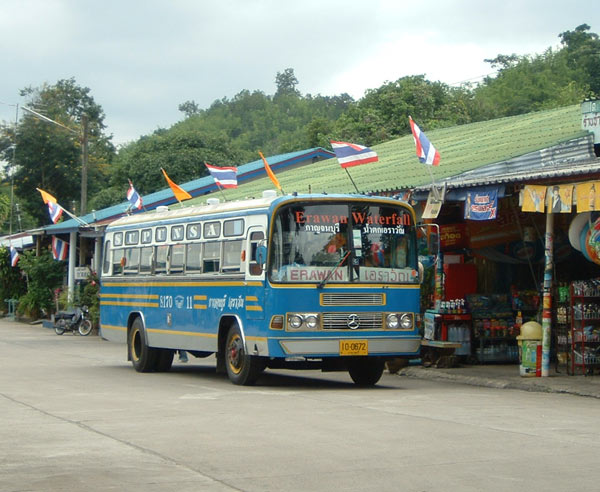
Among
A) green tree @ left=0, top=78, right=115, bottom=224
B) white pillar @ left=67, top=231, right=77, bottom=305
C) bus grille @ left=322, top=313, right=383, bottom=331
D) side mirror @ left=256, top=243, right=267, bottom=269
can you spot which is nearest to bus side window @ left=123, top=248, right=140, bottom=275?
side mirror @ left=256, top=243, right=267, bottom=269

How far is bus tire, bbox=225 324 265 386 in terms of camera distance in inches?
631

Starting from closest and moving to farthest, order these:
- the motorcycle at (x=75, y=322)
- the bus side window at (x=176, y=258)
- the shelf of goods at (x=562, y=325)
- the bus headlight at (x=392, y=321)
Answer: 1. the bus headlight at (x=392, y=321)
2. the shelf of goods at (x=562, y=325)
3. the bus side window at (x=176, y=258)
4. the motorcycle at (x=75, y=322)

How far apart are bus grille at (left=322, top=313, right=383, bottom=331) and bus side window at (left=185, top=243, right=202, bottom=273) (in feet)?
10.6

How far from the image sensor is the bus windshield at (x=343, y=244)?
50.6 feet

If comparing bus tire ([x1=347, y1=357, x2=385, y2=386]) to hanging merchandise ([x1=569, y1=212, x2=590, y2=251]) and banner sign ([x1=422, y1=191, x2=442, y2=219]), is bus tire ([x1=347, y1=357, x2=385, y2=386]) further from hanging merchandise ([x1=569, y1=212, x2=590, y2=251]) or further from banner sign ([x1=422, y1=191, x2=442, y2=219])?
hanging merchandise ([x1=569, y1=212, x2=590, y2=251])

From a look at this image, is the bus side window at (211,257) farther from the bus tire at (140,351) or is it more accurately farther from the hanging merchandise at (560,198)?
the hanging merchandise at (560,198)

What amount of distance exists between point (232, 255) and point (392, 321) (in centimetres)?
281

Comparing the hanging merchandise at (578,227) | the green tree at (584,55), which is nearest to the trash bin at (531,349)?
the hanging merchandise at (578,227)

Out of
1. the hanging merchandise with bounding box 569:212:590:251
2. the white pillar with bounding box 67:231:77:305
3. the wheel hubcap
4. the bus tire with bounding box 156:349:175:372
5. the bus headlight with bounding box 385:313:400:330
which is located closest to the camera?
the bus headlight with bounding box 385:313:400:330

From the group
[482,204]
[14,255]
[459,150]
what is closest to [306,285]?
[482,204]

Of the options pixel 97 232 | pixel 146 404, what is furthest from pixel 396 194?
pixel 97 232

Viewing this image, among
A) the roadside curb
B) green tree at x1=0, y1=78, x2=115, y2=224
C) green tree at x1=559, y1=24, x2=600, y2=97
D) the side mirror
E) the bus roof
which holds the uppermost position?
green tree at x1=559, y1=24, x2=600, y2=97

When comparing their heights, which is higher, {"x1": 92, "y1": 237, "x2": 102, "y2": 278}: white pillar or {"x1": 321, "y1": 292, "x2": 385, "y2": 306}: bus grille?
{"x1": 92, "y1": 237, "x2": 102, "y2": 278}: white pillar

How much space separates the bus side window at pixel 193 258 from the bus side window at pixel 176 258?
269 mm
